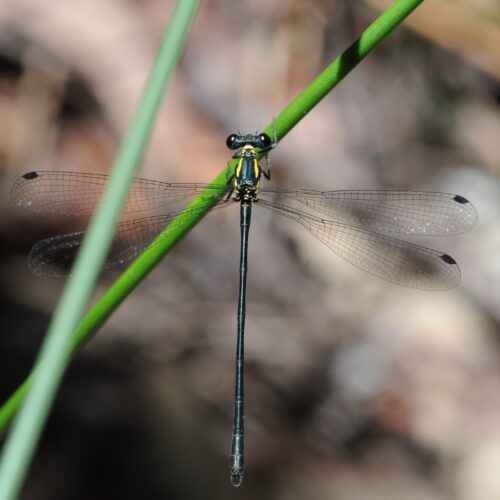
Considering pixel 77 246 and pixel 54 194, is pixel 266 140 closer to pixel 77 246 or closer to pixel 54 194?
pixel 77 246

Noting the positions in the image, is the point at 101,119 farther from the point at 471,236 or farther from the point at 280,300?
the point at 471,236

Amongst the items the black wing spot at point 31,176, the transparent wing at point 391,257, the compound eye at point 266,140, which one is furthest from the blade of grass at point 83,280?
the transparent wing at point 391,257

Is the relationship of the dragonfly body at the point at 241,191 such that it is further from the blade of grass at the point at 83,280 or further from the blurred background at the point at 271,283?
the blade of grass at the point at 83,280

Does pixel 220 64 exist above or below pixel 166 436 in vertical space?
above

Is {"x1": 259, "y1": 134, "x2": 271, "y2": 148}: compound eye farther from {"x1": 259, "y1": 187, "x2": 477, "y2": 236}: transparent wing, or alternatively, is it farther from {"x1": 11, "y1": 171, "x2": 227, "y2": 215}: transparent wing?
{"x1": 259, "y1": 187, "x2": 477, "y2": 236}: transparent wing

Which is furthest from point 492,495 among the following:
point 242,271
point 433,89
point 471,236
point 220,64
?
point 220,64

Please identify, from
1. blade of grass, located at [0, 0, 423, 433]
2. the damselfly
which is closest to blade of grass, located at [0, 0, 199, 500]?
blade of grass, located at [0, 0, 423, 433]
